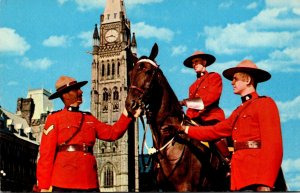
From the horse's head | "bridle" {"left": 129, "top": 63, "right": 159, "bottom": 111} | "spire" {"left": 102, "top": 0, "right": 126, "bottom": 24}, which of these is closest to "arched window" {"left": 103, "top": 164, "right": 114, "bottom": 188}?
"spire" {"left": 102, "top": 0, "right": 126, "bottom": 24}

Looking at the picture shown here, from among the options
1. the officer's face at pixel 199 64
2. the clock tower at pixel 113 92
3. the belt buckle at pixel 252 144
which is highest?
the clock tower at pixel 113 92

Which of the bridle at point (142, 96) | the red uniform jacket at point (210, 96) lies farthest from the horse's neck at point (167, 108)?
the red uniform jacket at point (210, 96)

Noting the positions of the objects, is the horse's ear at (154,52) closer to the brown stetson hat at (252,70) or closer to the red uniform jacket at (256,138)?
the brown stetson hat at (252,70)

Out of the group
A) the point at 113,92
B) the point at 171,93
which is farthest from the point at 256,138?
the point at 113,92

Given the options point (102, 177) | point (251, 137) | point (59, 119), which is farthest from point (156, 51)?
point (102, 177)

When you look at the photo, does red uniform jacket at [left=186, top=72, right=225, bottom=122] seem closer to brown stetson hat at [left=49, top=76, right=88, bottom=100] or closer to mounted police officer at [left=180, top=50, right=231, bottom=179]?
mounted police officer at [left=180, top=50, right=231, bottom=179]

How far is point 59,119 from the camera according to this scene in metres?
7.29

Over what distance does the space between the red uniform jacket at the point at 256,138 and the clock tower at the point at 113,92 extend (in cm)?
6710

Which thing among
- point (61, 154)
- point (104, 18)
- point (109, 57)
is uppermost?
point (104, 18)

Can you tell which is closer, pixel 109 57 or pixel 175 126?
pixel 175 126

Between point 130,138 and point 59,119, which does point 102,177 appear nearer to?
point 130,138

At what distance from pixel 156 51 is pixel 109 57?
74.7 m

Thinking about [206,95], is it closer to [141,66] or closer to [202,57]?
[202,57]

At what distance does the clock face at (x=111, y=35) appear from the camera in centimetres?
8338
